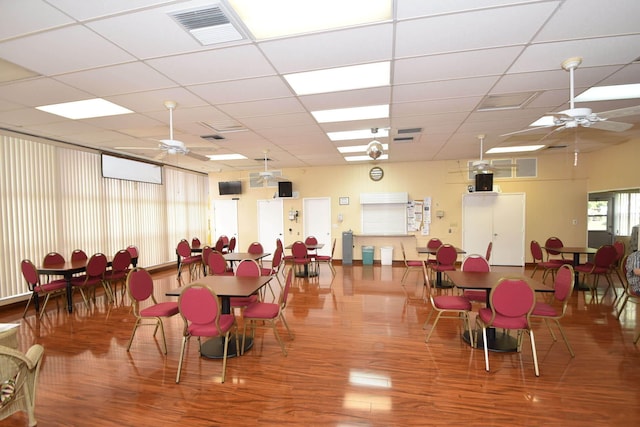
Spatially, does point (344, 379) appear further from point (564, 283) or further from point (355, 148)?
point (355, 148)

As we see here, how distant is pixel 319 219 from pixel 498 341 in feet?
22.6

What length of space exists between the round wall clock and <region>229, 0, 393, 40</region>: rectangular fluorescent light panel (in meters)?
7.22

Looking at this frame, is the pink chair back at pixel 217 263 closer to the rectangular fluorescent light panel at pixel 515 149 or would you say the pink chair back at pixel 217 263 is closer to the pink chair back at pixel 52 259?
the pink chair back at pixel 52 259

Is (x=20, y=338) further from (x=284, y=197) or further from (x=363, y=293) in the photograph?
(x=284, y=197)

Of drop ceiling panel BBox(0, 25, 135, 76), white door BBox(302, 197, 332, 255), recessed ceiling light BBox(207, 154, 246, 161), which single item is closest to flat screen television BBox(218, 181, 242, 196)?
recessed ceiling light BBox(207, 154, 246, 161)

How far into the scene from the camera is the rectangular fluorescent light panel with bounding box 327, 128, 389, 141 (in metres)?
5.77

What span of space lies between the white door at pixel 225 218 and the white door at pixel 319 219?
266cm

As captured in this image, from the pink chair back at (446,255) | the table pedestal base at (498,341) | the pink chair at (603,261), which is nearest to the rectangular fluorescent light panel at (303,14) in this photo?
the table pedestal base at (498,341)

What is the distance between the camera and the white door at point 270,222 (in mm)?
10336

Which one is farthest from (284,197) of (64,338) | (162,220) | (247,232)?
(64,338)

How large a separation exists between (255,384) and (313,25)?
11.2ft

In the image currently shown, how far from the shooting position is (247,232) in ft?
34.9

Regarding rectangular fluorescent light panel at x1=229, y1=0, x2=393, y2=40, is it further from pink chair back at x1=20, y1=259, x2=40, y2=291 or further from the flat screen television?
the flat screen television

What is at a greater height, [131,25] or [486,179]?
[131,25]
